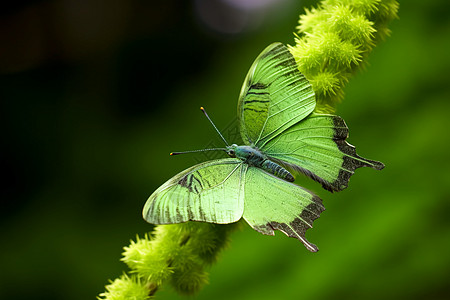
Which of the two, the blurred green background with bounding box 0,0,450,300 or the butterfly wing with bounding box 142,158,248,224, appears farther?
the blurred green background with bounding box 0,0,450,300

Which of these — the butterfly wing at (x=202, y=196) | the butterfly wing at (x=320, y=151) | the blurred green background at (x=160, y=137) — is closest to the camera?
the butterfly wing at (x=202, y=196)

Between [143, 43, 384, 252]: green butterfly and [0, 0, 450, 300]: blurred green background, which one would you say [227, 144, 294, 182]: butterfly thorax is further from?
[0, 0, 450, 300]: blurred green background

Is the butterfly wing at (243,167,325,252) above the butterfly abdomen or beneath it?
beneath

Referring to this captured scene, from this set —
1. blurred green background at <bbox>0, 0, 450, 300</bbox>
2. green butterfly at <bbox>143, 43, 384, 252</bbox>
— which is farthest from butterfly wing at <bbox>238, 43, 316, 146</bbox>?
blurred green background at <bbox>0, 0, 450, 300</bbox>

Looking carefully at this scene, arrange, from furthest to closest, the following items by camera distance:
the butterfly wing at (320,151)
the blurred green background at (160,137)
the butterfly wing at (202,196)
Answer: the blurred green background at (160,137), the butterfly wing at (320,151), the butterfly wing at (202,196)

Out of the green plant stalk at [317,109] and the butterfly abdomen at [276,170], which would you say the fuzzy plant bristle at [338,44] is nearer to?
the green plant stalk at [317,109]

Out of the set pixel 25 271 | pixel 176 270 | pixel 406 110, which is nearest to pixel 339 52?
pixel 176 270

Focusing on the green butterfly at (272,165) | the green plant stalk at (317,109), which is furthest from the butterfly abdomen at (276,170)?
the green plant stalk at (317,109)
